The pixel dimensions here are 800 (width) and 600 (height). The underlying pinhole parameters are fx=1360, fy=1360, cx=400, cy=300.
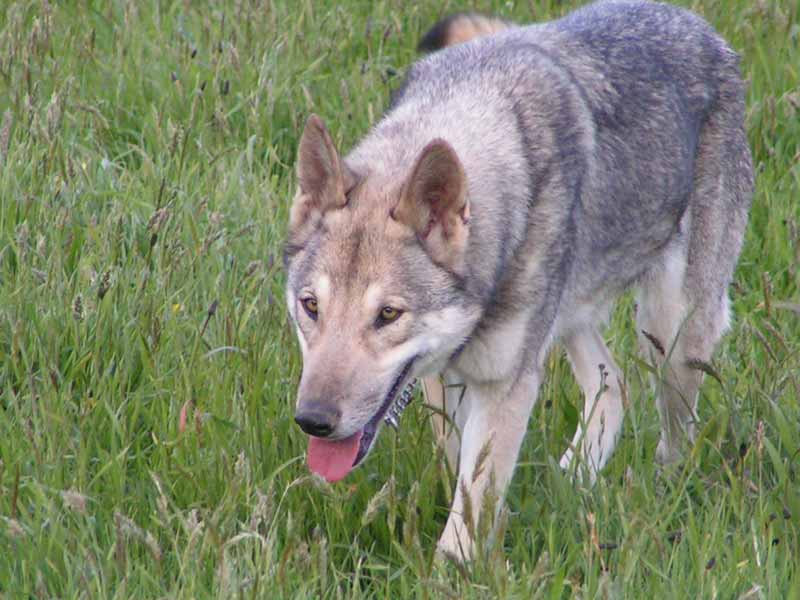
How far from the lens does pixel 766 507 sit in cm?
383

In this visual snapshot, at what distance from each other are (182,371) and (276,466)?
438mm

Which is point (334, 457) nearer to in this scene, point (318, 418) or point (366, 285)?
point (318, 418)

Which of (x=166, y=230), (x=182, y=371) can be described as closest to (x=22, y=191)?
(x=166, y=230)

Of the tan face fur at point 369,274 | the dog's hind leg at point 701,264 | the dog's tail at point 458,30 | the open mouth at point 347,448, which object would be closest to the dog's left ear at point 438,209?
the tan face fur at point 369,274

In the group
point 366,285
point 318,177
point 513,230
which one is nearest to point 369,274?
point 366,285

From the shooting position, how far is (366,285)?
365 cm

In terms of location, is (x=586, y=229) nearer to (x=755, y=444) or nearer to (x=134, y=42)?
(x=755, y=444)

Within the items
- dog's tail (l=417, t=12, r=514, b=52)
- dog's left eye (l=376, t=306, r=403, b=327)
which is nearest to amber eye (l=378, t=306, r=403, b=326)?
dog's left eye (l=376, t=306, r=403, b=327)

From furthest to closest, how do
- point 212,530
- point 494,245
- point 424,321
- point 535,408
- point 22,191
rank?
point 22,191 → point 535,408 → point 494,245 → point 424,321 → point 212,530

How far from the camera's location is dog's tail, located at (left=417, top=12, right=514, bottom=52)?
5.30m

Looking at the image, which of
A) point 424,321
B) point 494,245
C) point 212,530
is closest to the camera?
point 212,530

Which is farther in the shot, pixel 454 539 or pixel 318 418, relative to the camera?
pixel 454 539

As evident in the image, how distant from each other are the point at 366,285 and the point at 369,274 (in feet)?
0.12

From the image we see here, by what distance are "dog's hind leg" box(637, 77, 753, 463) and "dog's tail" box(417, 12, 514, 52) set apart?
3.04 ft
